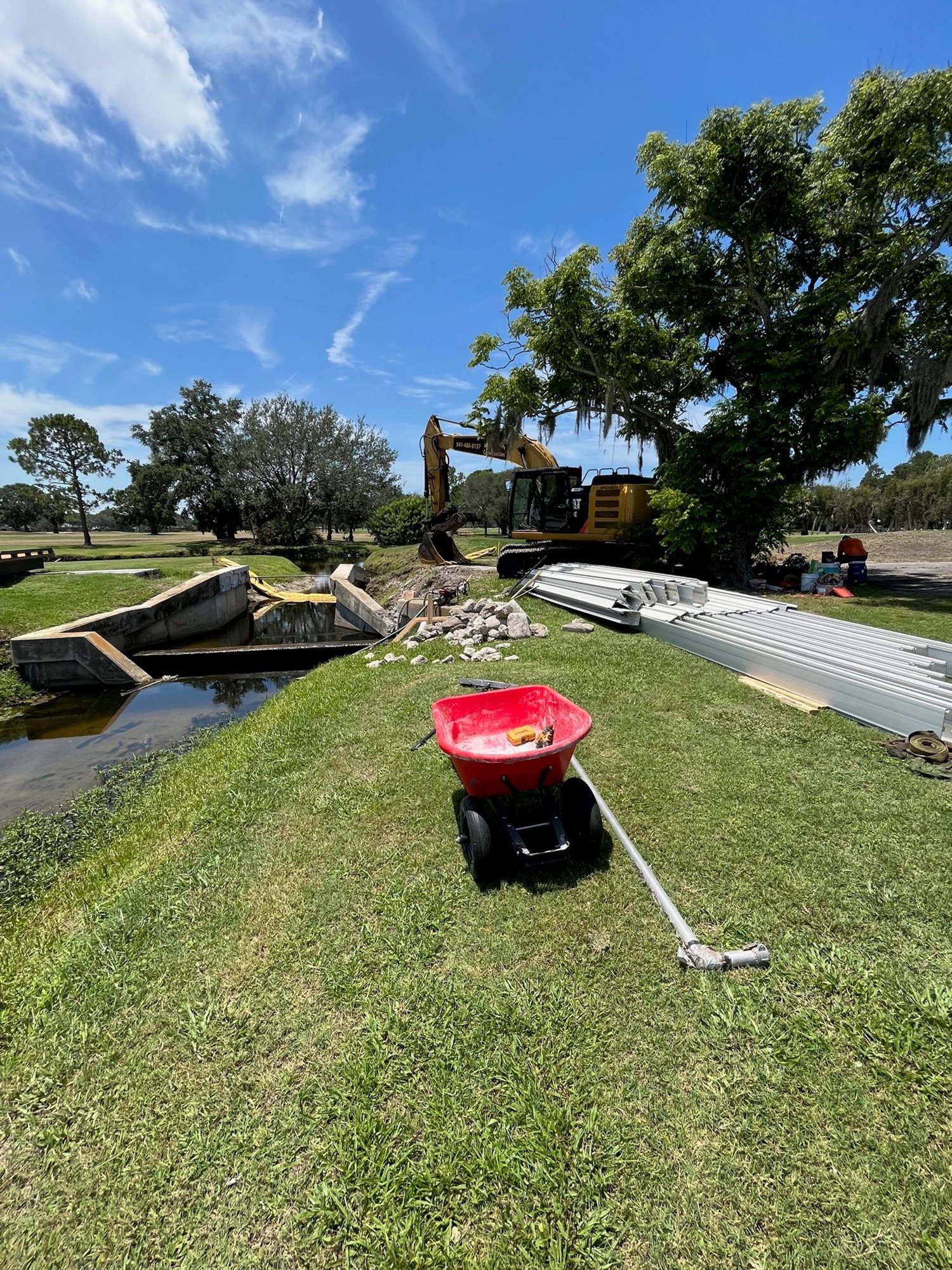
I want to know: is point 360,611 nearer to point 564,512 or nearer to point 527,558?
point 527,558

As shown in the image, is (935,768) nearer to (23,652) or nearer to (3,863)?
(3,863)

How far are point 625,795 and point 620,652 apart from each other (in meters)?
3.59

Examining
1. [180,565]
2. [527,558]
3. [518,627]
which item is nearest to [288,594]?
[180,565]

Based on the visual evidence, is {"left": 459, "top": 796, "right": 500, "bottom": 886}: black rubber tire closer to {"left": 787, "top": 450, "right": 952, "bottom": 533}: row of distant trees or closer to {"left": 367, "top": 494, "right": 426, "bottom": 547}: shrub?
{"left": 367, "top": 494, "right": 426, "bottom": 547}: shrub

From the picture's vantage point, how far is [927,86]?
9195 millimetres

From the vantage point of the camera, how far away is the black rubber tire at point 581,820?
9.57 feet

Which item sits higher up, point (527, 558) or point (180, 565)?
point (527, 558)

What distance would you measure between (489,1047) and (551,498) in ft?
38.2

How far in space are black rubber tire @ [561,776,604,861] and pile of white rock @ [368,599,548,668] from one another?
12.9 ft

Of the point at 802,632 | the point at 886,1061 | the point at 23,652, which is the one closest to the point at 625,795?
the point at 886,1061

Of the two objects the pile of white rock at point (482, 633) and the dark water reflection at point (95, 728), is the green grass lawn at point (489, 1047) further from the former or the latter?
the pile of white rock at point (482, 633)

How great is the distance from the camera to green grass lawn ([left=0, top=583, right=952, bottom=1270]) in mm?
1538

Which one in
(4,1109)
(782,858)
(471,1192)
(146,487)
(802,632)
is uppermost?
(146,487)

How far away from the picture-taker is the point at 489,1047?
6.63 feet
